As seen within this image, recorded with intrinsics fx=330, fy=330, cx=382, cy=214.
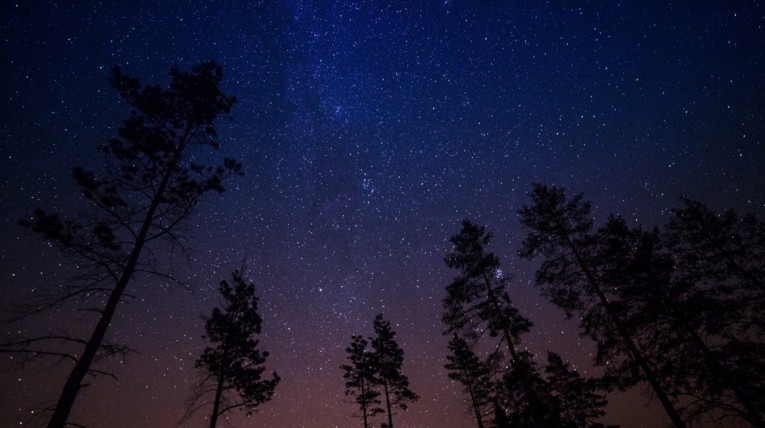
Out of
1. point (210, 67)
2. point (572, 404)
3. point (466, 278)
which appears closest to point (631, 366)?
point (466, 278)

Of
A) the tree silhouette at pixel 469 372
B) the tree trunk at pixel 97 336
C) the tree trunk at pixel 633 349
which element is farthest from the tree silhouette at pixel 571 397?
the tree trunk at pixel 97 336

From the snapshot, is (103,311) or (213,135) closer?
(103,311)

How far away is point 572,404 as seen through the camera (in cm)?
3161

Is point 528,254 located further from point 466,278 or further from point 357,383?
point 357,383

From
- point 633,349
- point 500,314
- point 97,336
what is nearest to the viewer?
point 97,336

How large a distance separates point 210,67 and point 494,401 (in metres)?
31.1

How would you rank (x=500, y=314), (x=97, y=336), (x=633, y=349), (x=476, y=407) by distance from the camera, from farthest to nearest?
1. (x=476, y=407)
2. (x=500, y=314)
3. (x=633, y=349)
4. (x=97, y=336)

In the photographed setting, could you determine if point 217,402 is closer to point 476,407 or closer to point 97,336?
point 97,336

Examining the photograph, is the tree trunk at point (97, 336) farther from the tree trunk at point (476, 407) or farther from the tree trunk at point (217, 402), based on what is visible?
the tree trunk at point (476, 407)

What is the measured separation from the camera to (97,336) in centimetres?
744

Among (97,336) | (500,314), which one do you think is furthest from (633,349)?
(97,336)

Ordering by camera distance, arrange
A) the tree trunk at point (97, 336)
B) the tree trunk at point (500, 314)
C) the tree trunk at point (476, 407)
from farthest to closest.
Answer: the tree trunk at point (476, 407) < the tree trunk at point (500, 314) < the tree trunk at point (97, 336)

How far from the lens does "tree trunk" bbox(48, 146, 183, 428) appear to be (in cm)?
649

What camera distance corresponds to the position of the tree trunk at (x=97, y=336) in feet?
21.3
